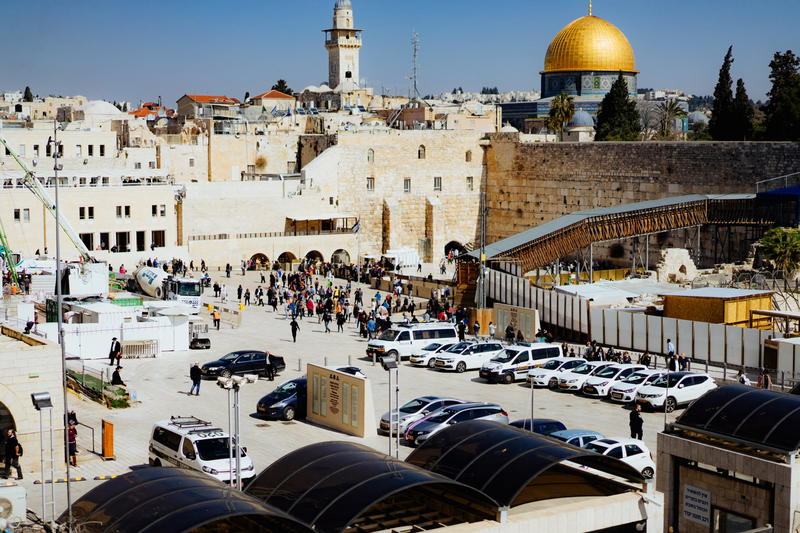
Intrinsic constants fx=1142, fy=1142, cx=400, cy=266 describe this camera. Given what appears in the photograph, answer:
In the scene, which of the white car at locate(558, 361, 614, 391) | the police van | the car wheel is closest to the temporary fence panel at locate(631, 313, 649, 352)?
the police van

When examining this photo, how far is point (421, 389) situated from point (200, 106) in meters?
50.0

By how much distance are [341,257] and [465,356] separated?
1016 inches

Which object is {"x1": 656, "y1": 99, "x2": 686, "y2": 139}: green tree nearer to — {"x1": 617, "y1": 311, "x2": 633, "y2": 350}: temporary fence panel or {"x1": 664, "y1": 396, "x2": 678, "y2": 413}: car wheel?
A: {"x1": 617, "y1": 311, "x2": 633, "y2": 350}: temporary fence panel

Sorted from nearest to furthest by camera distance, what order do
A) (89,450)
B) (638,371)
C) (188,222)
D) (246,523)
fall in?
(246,523) → (89,450) → (638,371) → (188,222)

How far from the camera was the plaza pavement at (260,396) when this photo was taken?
1903 cm

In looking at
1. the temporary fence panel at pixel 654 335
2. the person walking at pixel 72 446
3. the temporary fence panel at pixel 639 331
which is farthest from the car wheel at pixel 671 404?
the person walking at pixel 72 446

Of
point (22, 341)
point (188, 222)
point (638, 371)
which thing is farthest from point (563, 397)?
point (188, 222)

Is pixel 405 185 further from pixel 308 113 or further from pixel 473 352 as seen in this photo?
pixel 473 352

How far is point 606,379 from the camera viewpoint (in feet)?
77.0

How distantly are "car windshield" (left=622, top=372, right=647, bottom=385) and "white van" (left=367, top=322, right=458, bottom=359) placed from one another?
19.0 feet

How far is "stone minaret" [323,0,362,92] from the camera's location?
85.0 m

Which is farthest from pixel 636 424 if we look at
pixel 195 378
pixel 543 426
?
pixel 195 378

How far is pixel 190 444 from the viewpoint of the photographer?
1698 centimetres

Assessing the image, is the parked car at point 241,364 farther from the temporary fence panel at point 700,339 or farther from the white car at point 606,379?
the temporary fence panel at point 700,339
